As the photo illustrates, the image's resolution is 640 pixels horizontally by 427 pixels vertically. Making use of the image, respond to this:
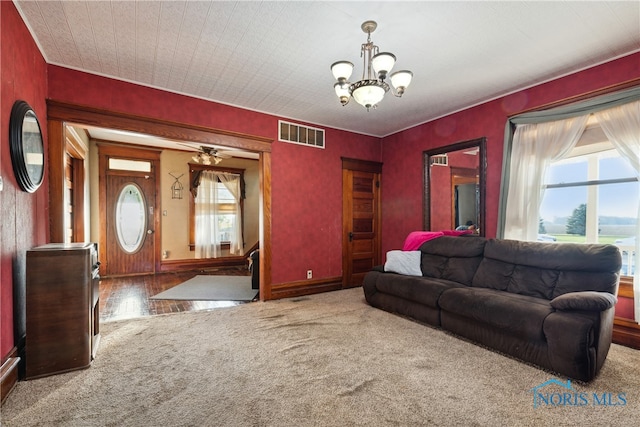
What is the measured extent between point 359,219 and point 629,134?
3.59 metres

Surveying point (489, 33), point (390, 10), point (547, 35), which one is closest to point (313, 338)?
point (390, 10)

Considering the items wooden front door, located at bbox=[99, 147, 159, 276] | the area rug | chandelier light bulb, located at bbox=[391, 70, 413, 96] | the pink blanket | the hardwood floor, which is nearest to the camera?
chandelier light bulb, located at bbox=[391, 70, 413, 96]

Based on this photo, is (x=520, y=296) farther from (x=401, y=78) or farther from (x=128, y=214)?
(x=128, y=214)

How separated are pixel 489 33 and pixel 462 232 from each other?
8.54 feet

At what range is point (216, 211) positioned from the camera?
285 inches

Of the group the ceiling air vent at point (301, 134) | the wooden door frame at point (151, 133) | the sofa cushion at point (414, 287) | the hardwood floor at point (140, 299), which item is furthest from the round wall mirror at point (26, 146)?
the sofa cushion at point (414, 287)

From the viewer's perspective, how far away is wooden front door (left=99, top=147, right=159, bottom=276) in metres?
6.11

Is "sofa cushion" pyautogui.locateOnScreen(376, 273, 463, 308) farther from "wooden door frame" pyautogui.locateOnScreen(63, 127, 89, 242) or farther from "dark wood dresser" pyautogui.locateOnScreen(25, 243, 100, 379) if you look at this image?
"wooden door frame" pyautogui.locateOnScreen(63, 127, 89, 242)

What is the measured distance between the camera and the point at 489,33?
8.34ft

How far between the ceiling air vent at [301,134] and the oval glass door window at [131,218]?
390 centimetres

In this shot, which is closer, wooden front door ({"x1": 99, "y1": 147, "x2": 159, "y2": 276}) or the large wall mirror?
the large wall mirror

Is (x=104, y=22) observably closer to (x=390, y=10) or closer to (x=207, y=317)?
(x=390, y=10)

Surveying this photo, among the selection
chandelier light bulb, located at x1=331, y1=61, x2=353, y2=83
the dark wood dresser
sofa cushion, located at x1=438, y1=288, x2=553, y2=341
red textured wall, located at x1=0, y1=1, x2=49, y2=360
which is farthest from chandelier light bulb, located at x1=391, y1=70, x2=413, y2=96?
the dark wood dresser

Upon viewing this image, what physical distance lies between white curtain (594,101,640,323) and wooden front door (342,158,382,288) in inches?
130
